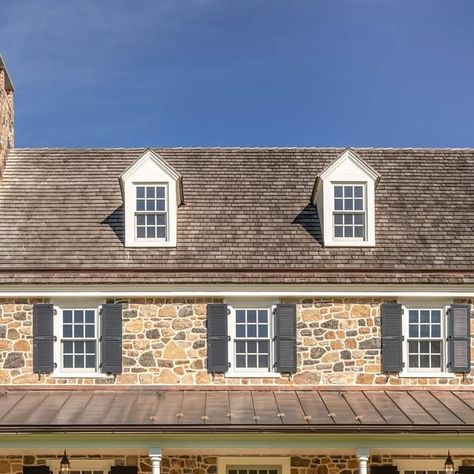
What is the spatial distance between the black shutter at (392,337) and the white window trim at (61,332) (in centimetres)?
598

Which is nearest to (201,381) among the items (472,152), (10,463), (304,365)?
(304,365)

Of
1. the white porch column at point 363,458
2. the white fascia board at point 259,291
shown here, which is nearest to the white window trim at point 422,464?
the white porch column at point 363,458

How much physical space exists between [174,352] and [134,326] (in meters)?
1.03

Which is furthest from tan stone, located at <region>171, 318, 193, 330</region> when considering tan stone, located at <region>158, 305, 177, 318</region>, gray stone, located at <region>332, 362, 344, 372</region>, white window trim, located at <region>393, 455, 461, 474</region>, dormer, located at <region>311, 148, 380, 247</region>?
white window trim, located at <region>393, 455, 461, 474</region>

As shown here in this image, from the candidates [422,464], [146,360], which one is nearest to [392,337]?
[422,464]

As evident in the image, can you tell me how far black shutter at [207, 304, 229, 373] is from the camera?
14.2 meters

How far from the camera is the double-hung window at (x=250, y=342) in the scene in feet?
47.1

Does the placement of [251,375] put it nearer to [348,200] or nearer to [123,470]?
[123,470]

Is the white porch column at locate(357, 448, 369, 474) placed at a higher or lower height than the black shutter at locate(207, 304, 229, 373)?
lower

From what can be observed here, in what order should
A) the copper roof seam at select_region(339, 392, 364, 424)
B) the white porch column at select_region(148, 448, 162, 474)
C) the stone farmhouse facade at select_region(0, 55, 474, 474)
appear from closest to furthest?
the white porch column at select_region(148, 448, 162, 474), the stone farmhouse facade at select_region(0, 55, 474, 474), the copper roof seam at select_region(339, 392, 364, 424)

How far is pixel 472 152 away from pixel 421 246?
15.7 ft

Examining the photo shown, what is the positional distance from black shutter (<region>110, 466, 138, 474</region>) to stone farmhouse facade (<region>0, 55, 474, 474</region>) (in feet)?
0.18

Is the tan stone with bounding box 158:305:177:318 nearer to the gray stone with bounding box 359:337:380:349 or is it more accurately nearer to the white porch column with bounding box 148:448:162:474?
the white porch column with bounding box 148:448:162:474

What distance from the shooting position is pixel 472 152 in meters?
18.6
